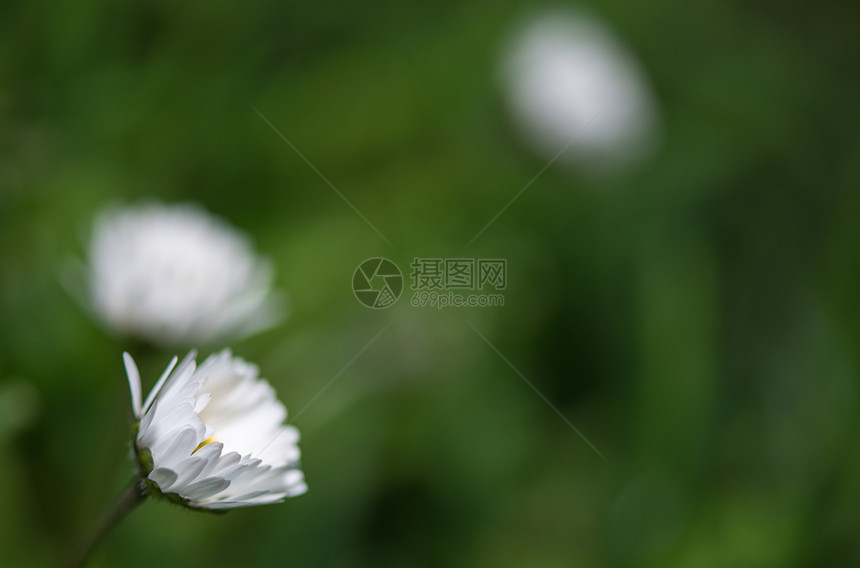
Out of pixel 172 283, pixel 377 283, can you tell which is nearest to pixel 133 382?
pixel 172 283

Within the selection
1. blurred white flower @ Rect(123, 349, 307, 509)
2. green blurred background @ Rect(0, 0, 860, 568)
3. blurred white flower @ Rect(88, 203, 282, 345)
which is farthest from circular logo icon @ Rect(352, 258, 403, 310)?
blurred white flower @ Rect(123, 349, 307, 509)

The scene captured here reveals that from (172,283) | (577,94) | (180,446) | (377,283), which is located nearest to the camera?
(180,446)

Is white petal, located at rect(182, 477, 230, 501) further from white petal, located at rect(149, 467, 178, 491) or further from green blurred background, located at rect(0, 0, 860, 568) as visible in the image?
green blurred background, located at rect(0, 0, 860, 568)

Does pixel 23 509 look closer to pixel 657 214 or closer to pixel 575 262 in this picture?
pixel 575 262

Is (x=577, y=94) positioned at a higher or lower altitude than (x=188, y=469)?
higher

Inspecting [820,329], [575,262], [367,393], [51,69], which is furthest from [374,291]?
[820,329]

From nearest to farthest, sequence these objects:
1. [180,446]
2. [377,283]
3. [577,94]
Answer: [180,446], [377,283], [577,94]

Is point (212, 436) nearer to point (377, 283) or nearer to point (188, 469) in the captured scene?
point (188, 469)
